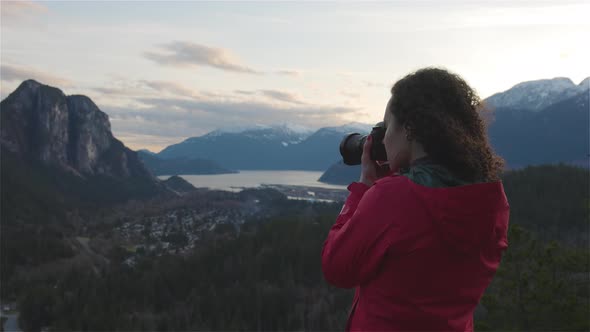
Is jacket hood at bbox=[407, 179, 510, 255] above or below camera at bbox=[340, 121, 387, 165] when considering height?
below

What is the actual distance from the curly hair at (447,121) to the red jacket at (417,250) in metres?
0.08

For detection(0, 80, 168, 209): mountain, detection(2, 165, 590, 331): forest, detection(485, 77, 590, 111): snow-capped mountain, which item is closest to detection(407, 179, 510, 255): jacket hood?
detection(2, 165, 590, 331): forest

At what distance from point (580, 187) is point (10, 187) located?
68.5 meters

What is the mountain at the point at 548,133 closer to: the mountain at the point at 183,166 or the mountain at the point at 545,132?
the mountain at the point at 545,132

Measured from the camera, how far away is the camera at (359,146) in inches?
59.4

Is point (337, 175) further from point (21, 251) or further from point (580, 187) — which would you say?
point (21, 251)

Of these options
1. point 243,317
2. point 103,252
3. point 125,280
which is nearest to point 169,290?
point 125,280

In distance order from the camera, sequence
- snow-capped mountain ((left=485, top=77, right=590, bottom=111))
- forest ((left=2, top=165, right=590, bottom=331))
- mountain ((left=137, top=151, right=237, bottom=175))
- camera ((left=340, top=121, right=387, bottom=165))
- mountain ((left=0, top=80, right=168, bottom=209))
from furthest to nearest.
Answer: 1. mountain ((left=137, top=151, right=237, bottom=175))
2. snow-capped mountain ((left=485, top=77, right=590, bottom=111))
3. mountain ((left=0, top=80, right=168, bottom=209))
4. forest ((left=2, top=165, right=590, bottom=331))
5. camera ((left=340, top=121, right=387, bottom=165))

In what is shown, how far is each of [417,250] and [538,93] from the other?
152m

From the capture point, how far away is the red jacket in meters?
1.25

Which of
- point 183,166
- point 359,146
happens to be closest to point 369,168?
point 359,146

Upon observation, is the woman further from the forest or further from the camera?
the forest

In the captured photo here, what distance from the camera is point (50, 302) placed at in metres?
37.7

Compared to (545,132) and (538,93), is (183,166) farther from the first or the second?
(545,132)
